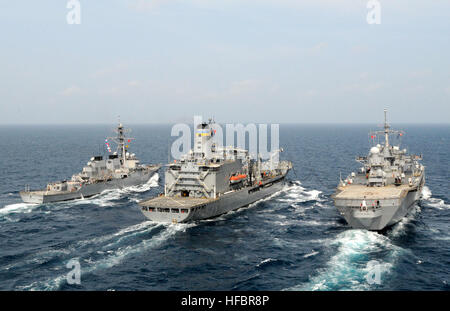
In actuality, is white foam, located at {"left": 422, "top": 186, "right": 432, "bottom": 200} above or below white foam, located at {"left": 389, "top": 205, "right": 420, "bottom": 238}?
above

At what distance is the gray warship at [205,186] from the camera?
5006 cm

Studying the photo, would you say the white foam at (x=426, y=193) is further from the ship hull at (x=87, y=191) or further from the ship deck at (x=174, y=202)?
the ship hull at (x=87, y=191)

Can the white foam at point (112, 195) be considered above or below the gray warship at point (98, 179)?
below

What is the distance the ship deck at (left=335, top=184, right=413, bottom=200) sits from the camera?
46.4m

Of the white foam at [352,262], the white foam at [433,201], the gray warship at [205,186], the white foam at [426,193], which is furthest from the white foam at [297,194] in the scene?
the white foam at [352,262]

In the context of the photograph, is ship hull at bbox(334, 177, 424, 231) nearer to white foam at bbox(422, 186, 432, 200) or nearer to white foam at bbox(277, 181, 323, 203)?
white foam at bbox(277, 181, 323, 203)

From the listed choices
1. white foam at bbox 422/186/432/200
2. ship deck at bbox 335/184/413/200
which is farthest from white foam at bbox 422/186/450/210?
ship deck at bbox 335/184/413/200

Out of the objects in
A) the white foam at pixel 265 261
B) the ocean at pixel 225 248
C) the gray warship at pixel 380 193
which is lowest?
the white foam at pixel 265 261

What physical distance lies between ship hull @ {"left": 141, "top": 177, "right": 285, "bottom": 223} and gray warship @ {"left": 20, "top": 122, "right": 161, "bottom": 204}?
75.0 feet

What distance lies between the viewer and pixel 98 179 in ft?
239

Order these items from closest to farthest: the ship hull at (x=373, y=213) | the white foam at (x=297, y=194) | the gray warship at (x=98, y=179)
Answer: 1. the ship hull at (x=373, y=213)
2. the gray warship at (x=98, y=179)
3. the white foam at (x=297, y=194)

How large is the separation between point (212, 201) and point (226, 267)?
674 inches
